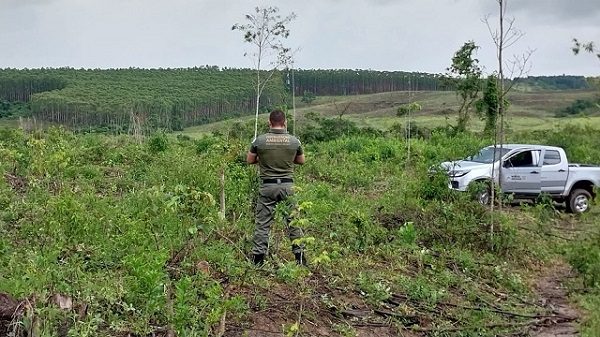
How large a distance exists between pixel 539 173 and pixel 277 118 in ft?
33.2

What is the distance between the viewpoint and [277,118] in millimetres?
7926

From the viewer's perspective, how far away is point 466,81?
3108 centimetres

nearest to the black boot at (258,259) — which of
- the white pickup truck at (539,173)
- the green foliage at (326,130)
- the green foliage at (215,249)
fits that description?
the green foliage at (215,249)

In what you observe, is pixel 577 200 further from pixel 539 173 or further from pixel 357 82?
pixel 357 82

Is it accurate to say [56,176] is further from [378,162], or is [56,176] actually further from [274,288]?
[378,162]

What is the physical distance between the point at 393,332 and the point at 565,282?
4.01m

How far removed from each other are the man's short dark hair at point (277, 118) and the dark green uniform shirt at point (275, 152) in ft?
0.29

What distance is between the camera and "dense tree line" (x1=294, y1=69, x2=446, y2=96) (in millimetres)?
79562

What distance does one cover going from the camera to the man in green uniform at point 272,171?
7.96 metres

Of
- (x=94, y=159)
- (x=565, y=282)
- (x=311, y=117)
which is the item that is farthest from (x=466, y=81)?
(x=565, y=282)

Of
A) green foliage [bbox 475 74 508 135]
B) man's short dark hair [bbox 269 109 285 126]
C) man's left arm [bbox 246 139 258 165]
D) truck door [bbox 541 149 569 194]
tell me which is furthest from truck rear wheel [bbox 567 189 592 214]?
green foliage [bbox 475 74 508 135]

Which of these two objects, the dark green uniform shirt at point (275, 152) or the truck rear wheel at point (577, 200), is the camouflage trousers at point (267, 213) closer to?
the dark green uniform shirt at point (275, 152)

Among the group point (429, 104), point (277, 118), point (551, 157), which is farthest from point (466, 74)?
point (429, 104)

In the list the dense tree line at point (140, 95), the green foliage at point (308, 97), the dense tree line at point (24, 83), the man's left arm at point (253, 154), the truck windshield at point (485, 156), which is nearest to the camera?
the man's left arm at point (253, 154)
